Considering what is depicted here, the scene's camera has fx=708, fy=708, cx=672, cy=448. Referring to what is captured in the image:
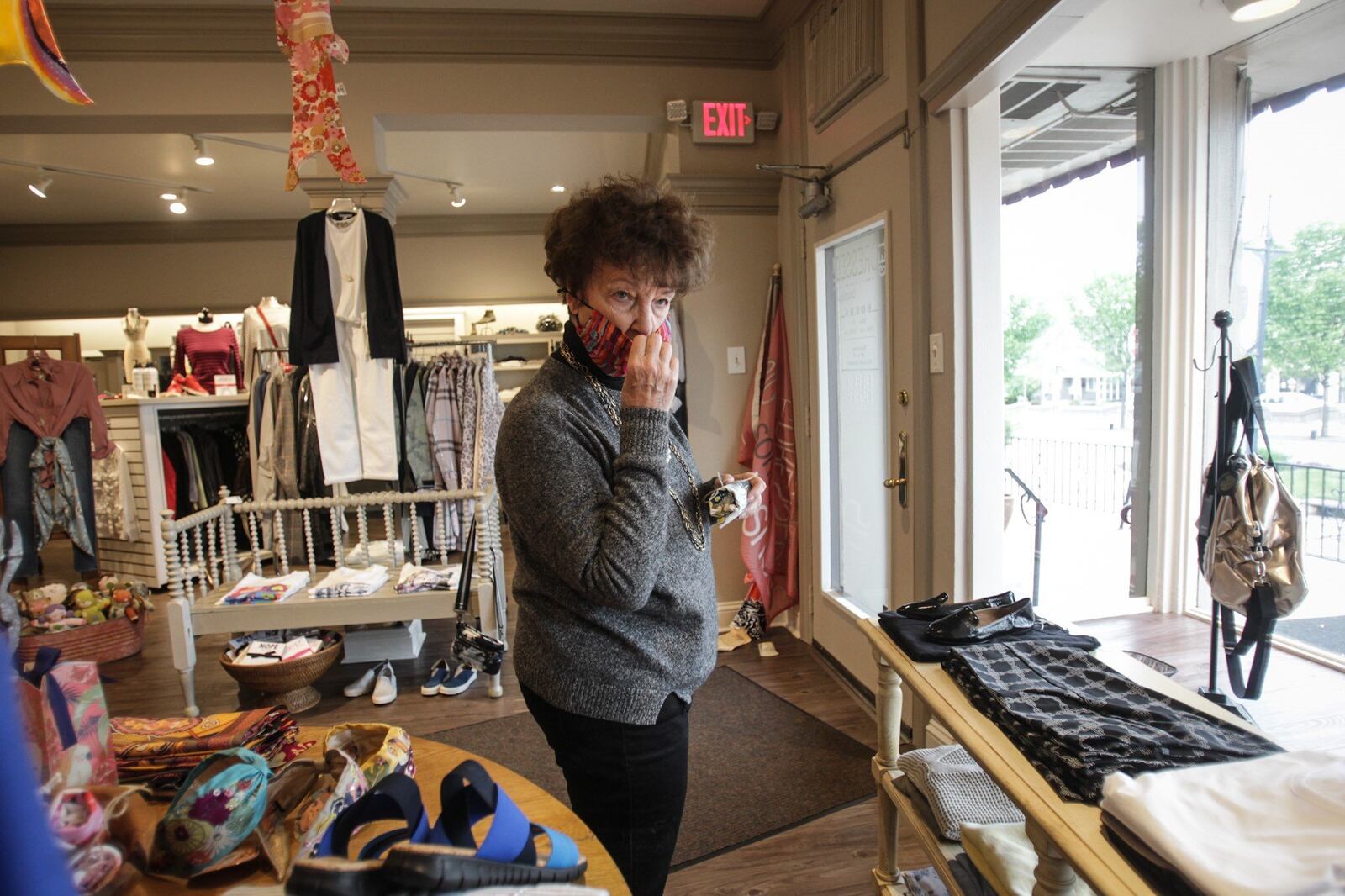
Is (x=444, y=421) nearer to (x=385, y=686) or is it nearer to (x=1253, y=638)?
(x=385, y=686)

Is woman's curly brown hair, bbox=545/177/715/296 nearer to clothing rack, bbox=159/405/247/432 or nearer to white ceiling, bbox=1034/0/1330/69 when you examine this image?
white ceiling, bbox=1034/0/1330/69

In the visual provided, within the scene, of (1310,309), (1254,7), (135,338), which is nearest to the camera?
(1254,7)

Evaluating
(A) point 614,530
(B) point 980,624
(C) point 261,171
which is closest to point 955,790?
(B) point 980,624

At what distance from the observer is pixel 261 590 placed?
303 cm

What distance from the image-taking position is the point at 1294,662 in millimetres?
2949

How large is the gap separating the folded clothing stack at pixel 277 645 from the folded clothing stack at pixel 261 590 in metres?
0.14

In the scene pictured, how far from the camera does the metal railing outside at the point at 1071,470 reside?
466 centimetres

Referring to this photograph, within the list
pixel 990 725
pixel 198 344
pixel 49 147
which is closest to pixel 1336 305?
pixel 990 725

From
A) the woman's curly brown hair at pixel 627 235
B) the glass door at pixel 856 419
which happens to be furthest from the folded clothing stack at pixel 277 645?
the woman's curly brown hair at pixel 627 235

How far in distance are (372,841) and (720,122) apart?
338cm

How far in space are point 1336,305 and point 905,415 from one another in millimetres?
1847

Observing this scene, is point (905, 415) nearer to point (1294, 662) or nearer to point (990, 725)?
point (990, 725)

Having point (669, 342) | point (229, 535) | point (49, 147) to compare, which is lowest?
point (229, 535)

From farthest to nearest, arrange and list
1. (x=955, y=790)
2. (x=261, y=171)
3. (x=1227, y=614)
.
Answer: (x=261, y=171) → (x=1227, y=614) → (x=955, y=790)
